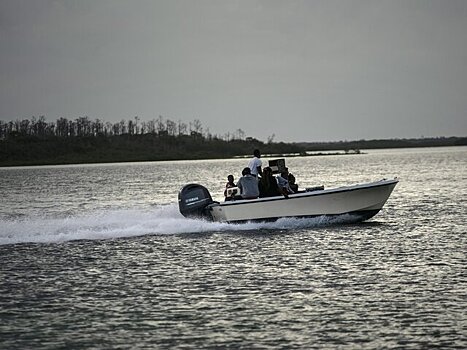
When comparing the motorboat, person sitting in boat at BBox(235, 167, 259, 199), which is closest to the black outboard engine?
the motorboat

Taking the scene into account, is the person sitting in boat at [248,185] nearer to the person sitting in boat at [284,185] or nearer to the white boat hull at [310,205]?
the white boat hull at [310,205]

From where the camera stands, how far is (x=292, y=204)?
1109 inches

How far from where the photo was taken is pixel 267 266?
70.7 ft

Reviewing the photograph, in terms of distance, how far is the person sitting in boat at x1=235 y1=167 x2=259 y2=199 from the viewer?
27.6 meters

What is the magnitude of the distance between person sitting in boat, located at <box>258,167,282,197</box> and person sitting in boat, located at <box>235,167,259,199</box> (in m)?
0.27

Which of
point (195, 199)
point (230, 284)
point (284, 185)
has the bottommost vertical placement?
point (230, 284)

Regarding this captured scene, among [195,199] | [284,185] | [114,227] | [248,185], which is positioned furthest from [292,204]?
[114,227]

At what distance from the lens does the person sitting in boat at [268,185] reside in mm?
27734

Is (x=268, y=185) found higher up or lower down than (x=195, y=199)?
higher up

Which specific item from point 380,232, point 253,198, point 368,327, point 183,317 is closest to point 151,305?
point 183,317

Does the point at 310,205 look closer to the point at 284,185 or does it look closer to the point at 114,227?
the point at 284,185

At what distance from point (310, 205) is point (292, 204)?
0.73 meters

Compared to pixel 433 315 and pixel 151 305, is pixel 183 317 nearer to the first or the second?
pixel 151 305

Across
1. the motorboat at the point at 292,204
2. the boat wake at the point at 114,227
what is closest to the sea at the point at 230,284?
the boat wake at the point at 114,227
